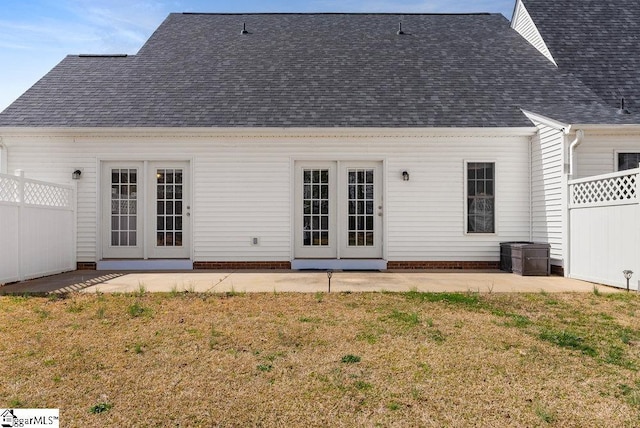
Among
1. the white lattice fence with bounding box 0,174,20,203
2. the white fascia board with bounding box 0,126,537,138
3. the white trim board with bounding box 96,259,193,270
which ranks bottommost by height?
the white trim board with bounding box 96,259,193,270

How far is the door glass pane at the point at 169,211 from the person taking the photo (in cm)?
972

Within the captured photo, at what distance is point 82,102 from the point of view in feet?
33.7

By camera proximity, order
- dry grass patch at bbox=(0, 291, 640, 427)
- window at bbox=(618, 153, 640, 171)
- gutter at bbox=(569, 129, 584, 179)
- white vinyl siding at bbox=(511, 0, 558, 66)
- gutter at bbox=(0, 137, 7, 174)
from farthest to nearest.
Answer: white vinyl siding at bbox=(511, 0, 558, 66) → gutter at bbox=(0, 137, 7, 174) → window at bbox=(618, 153, 640, 171) → gutter at bbox=(569, 129, 584, 179) → dry grass patch at bbox=(0, 291, 640, 427)

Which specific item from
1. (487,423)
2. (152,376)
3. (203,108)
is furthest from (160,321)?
(203,108)

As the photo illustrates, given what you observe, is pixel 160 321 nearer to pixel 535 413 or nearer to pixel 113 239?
pixel 535 413

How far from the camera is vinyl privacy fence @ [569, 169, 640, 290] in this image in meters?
6.64

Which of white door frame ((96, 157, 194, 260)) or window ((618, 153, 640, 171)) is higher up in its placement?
window ((618, 153, 640, 171))

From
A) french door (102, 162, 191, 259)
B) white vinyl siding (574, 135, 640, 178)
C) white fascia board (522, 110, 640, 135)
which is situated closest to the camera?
white fascia board (522, 110, 640, 135)

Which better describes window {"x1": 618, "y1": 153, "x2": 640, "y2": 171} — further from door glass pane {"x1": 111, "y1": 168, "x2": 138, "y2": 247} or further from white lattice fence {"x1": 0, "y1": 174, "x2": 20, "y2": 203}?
white lattice fence {"x1": 0, "y1": 174, "x2": 20, "y2": 203}

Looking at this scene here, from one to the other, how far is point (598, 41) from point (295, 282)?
10171 millimetres

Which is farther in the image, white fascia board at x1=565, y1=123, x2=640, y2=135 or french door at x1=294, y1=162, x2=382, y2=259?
french door at x1=294, y1=162, x2=382, y2=259

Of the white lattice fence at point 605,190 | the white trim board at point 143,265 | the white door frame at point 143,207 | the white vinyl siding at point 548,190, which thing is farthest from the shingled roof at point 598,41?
the white trim board at point 143,265

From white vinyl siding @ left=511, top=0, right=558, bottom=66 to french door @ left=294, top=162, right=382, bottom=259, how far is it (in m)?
5.93

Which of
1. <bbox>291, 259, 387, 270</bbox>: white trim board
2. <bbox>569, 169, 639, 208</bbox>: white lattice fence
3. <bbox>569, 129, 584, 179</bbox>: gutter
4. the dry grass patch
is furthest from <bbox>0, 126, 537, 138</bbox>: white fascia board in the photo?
the dry grass patch
